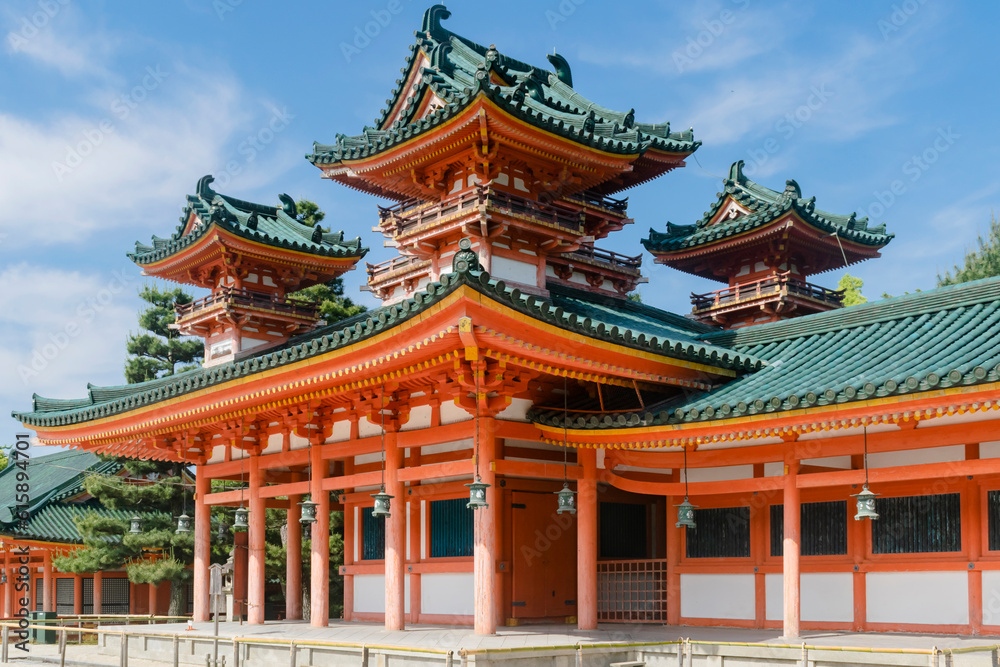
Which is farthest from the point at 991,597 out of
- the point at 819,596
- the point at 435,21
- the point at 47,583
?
the point at 47,583

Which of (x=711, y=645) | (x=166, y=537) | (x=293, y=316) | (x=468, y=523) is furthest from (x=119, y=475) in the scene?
(x=711, y=645)

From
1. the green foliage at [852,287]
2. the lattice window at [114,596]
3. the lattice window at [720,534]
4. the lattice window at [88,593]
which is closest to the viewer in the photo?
the lattice window at [720,534]

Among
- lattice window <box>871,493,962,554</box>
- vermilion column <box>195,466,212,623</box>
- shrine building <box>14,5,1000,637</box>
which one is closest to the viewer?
shrine building <box>14,5,1000,637</box>

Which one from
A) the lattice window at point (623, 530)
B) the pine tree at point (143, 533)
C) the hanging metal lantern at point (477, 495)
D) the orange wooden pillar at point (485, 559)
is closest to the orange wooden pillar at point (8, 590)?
the pine tree at point (143, 533)

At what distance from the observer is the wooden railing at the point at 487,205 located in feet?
63.8

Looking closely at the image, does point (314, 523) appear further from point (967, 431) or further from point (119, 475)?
point (119, 475)

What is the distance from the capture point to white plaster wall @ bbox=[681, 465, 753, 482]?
663 inches

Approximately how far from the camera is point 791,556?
577 inches

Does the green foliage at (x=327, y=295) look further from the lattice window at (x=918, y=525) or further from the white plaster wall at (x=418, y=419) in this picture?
the lattice window at (x=918, y=525)

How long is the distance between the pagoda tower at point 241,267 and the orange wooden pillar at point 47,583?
412 inches

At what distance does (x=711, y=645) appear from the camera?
1353cm

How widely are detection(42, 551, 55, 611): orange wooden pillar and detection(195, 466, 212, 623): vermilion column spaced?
32.5 feet

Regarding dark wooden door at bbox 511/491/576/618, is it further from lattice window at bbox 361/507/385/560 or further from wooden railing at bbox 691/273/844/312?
wooden railing at bbox 691/273/844/312

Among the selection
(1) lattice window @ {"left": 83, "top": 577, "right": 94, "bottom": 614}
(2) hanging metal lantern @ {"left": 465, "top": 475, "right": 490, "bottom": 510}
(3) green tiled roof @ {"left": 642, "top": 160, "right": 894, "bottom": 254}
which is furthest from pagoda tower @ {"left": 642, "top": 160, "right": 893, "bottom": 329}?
(1) lattice window @ {"left": 83, "top": 577, "right": 94, "bottom": 614}
